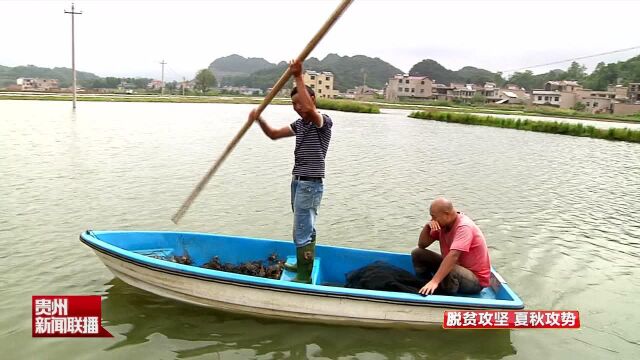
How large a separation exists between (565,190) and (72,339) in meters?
14.2

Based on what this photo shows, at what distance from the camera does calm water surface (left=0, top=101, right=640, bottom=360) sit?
17.6 ft

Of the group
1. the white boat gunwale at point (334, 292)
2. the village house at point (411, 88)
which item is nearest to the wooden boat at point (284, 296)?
the white boat gunwale at point (334, 292)

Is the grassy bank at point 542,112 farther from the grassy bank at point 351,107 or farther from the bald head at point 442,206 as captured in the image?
the bald head at point 442,206

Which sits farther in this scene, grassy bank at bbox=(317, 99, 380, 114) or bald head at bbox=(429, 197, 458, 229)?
grassy bank at bbox=(317, 99, 380, 114)

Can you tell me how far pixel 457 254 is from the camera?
5.28 metres

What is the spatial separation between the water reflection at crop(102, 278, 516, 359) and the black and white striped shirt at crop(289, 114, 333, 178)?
179 centimetres

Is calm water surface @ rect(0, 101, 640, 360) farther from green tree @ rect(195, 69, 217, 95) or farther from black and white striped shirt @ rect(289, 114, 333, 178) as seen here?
green tree @ rect(195, 69, 217, 95)

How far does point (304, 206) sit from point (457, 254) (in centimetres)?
176

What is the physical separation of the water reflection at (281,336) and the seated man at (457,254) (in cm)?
54

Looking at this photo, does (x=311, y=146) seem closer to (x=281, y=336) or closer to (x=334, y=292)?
(x=334, y=292)

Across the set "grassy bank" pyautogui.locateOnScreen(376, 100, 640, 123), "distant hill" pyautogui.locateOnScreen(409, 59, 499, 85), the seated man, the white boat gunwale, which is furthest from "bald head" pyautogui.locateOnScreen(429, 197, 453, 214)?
"distant hill" pyautogui.locateOnScreen(409, 59, 499, 85)

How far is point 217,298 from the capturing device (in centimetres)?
551

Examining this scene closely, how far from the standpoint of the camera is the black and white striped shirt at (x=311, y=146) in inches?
213

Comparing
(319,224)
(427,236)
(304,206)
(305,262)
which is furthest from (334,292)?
(319,224)
